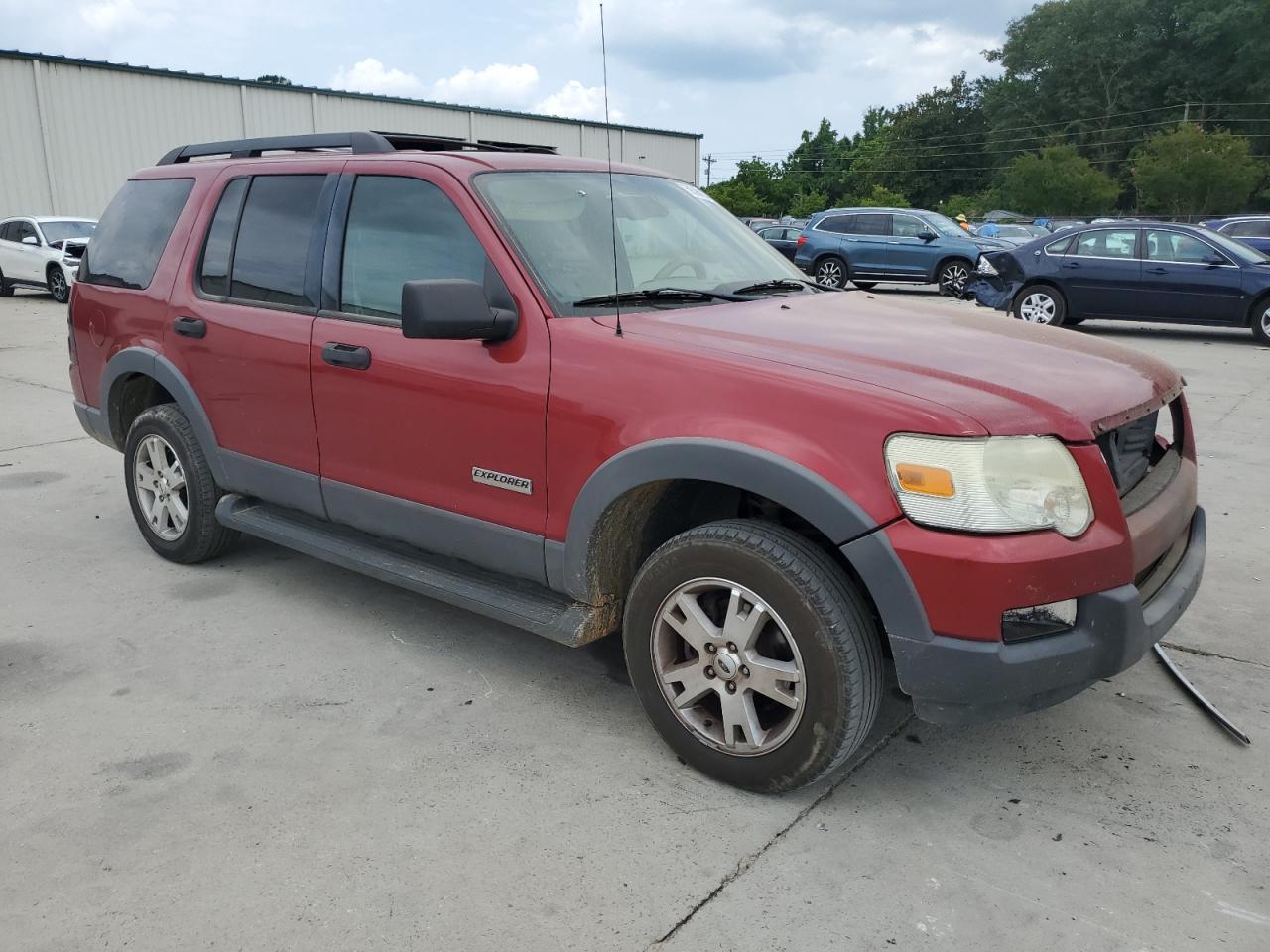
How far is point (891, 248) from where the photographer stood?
20.1 m

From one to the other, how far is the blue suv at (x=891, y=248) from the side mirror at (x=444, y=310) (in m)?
17.5

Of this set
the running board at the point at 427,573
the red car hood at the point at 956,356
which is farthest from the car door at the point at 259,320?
the red car hood at the point at 956,356

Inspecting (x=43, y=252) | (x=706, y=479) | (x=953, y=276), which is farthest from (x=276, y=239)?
(x=953, y=276)

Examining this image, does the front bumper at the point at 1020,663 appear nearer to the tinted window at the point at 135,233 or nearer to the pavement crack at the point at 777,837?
the pavement crack at the point at 777,837

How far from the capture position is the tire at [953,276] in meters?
19.7

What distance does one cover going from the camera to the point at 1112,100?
263ft

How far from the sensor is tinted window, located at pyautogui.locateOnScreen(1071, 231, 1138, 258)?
13617mm

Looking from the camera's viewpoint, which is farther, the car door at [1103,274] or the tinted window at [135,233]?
the car door at [1103,274]

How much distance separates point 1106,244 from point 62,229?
1743cm

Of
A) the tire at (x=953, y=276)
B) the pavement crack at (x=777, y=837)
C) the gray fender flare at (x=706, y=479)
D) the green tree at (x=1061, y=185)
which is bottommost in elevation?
the pavement crack at (x=777, y=837)

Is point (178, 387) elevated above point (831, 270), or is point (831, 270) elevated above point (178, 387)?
point (178, 387)

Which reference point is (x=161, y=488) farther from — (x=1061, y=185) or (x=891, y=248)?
(x=1061, y=185)

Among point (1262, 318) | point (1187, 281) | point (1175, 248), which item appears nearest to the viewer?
point (1262, 318)

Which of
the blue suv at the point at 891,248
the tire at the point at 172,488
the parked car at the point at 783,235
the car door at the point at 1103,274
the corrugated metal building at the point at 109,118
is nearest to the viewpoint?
the tire at the point at 172,488
